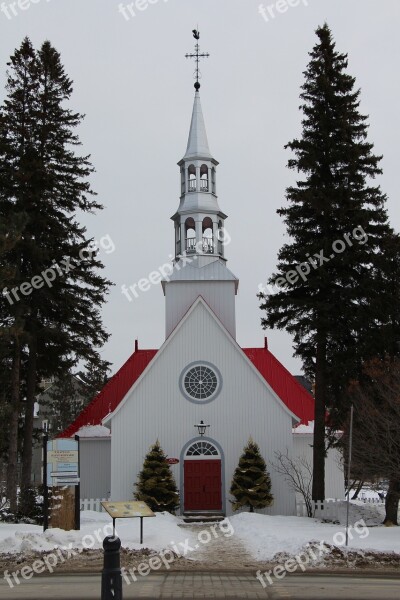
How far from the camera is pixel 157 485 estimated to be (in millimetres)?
25578

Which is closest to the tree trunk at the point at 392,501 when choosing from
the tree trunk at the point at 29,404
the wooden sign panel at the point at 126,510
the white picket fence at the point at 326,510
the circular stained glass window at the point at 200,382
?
the white picket fence at the point at 326,510

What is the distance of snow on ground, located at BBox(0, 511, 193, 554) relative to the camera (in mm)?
15656

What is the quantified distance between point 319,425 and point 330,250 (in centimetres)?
599

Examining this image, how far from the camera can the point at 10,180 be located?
26.4m

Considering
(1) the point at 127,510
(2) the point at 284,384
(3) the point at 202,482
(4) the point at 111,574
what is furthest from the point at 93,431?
(4) the point at 111,574

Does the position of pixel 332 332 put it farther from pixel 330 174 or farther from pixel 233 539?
pixel 233 539

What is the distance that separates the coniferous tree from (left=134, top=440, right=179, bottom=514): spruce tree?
13.4ft

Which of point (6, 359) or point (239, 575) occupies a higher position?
point (6, 359)

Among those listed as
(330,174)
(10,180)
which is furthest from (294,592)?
(10,180)

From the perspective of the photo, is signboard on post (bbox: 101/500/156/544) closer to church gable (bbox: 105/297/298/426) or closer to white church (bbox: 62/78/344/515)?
white church (bbox: 62/78/344/515)

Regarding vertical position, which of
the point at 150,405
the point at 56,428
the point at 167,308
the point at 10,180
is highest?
the point at 10,180

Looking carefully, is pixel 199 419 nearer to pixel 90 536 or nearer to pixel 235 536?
pixel 235 536

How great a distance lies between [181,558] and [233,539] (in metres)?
3.87

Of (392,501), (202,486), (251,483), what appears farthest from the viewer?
(202,486)
